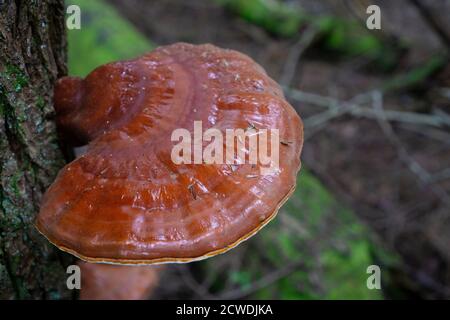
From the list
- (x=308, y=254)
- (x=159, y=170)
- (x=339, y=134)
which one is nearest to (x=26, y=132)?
(x=159, y=170)

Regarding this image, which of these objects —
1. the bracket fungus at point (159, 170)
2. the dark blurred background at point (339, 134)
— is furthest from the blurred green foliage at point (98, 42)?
the bracket fungus at point (159, 170)

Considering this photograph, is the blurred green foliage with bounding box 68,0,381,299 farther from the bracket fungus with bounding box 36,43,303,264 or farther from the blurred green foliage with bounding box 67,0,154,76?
the blurred green foliage with bounding box 67,0,154,76

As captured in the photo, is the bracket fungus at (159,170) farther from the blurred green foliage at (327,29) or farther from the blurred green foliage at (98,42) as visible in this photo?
the blurred green foliage at (327,29)

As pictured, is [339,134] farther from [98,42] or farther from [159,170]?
[159,170]

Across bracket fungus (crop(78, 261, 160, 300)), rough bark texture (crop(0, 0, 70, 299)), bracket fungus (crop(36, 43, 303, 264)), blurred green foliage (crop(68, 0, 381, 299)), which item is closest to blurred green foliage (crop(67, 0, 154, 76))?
bracket fungus (crop(78, 261, 160, 300))
